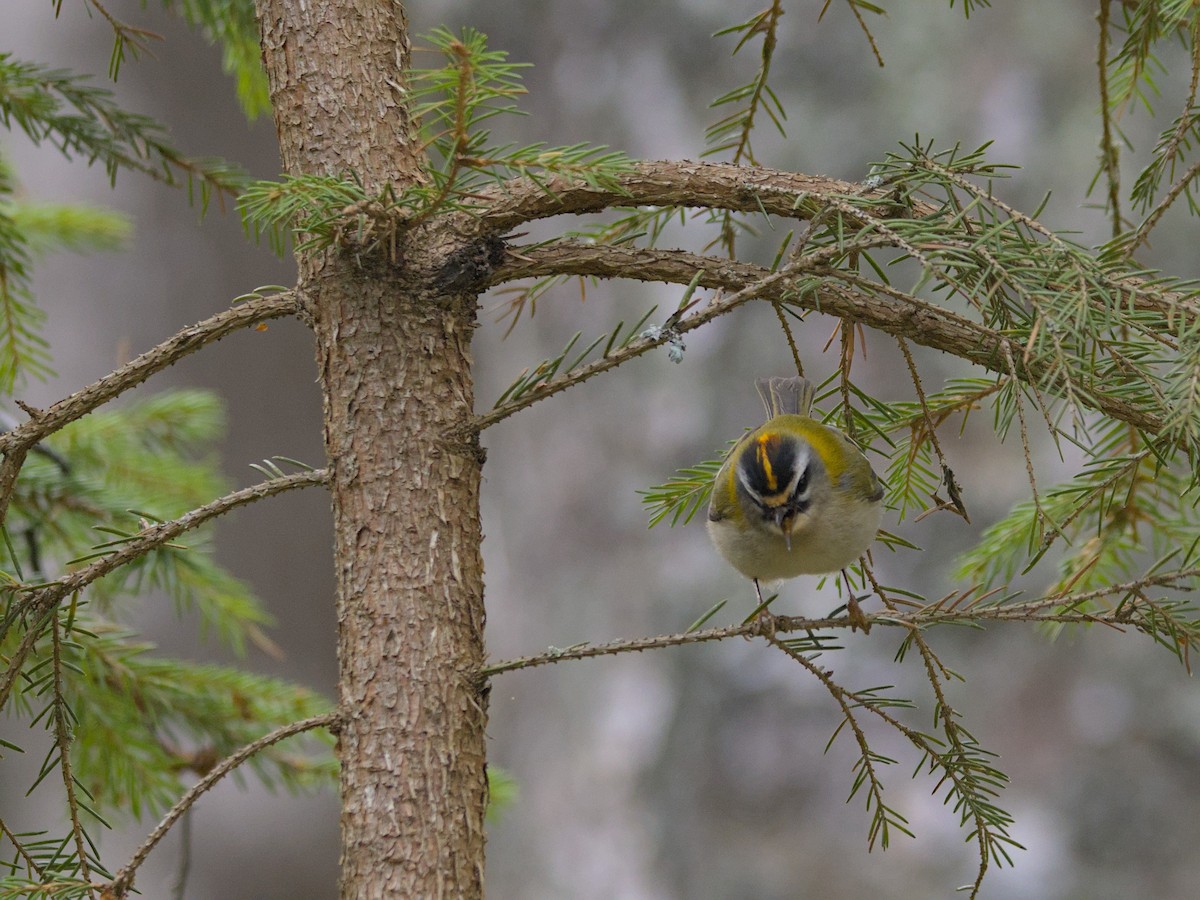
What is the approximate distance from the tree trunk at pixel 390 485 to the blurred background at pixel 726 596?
58.5 inches

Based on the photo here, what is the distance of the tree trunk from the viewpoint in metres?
1.06

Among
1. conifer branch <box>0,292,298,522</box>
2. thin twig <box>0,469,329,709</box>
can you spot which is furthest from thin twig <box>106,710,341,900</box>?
conifer branch <box>0,292,298,522</box>

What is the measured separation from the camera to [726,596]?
274 cm

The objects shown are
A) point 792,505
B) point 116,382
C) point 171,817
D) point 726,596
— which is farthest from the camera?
point 726,596

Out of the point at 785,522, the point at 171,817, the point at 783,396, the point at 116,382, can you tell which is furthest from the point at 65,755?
the point at 783,396

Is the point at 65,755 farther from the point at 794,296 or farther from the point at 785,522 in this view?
the point at 785,522

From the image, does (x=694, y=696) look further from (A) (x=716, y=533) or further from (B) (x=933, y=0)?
(B) (x=933, y=0)

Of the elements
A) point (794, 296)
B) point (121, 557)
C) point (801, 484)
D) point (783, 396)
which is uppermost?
point (783, 396)

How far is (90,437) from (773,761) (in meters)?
1.61

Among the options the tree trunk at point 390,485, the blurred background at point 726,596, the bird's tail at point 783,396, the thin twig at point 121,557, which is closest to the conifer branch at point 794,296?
the tree trunk at point 390,485

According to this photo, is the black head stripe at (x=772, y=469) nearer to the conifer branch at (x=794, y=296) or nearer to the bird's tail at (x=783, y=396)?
the bird's tail at (x=783, y=396)

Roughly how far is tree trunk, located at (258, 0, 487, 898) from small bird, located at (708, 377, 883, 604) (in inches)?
21.4

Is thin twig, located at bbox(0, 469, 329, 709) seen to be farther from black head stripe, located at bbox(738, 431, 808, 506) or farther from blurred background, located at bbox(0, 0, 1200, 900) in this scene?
blurred background, located at bbox(0, 0, 1200, 900)

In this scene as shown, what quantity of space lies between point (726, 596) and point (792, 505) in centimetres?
118
